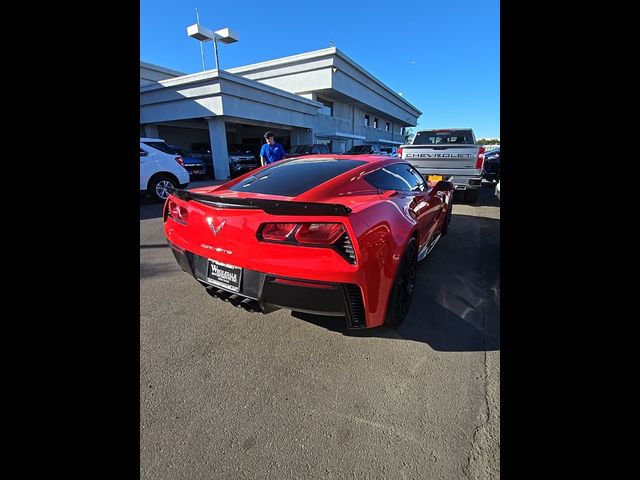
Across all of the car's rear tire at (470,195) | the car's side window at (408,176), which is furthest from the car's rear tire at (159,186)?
the car's rear tire at (470,195)

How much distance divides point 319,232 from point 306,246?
118 mm

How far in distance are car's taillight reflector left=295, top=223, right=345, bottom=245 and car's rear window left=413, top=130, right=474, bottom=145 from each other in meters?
8.19

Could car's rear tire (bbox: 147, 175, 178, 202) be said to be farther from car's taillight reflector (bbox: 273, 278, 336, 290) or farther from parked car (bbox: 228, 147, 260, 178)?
car's taillight reflector (bbox: 273, 278, 336, 290)

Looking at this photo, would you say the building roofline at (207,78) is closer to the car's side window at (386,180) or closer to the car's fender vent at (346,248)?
the car's side window at (386,180)

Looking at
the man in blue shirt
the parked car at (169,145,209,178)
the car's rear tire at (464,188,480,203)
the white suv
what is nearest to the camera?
the man in blue shirt

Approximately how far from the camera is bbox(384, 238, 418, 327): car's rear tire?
2.11 meters

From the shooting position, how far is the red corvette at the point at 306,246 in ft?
5.67

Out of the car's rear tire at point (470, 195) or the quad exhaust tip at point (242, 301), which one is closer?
the quad exhaust tip at point (242, 301)

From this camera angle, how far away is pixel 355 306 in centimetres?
178

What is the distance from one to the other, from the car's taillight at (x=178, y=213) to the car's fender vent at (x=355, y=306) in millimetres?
1447

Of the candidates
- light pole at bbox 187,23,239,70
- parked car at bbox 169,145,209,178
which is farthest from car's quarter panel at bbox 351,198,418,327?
light pole at bbox 187,23,239,70

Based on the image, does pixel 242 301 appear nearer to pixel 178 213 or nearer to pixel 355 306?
pixel 355 306
